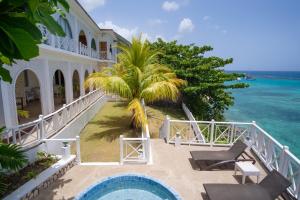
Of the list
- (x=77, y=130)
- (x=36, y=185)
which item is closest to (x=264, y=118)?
(x=77, y=130)

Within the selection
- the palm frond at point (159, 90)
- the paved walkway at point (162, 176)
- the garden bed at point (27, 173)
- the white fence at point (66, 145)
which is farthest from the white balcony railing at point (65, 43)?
the paved walkway at point (162, 176)

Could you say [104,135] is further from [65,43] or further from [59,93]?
[59,93]

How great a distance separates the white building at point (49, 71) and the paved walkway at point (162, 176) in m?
4.22

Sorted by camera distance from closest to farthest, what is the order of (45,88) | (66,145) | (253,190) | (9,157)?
(9,157) → (253,190) → (66,145) → (45,88)

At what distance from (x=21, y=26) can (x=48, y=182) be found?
5.57 metres

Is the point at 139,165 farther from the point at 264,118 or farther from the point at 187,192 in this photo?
the point at 264,118

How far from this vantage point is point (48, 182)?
594 centimetres

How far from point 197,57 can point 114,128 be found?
11062mm

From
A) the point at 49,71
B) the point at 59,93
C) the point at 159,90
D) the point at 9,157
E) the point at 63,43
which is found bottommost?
the point at 59,93

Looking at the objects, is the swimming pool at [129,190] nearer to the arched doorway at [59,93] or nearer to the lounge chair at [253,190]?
the lounge chair at [253,190]

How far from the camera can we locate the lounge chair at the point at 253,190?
192 inches

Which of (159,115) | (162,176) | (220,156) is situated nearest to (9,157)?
(162,176)

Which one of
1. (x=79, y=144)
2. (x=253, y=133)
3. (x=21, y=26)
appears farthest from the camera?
(x=253, y=133)

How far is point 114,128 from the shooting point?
39.0 feet
